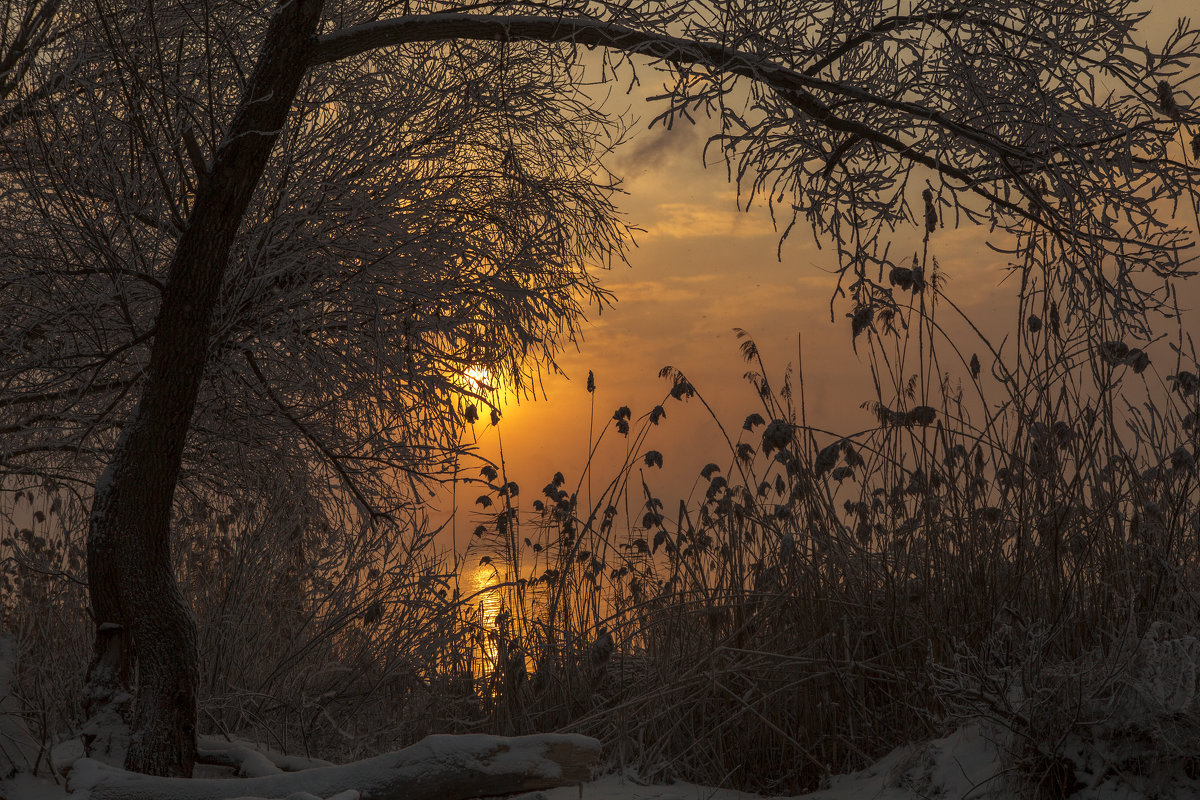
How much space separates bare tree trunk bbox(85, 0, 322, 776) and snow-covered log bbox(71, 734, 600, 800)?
76 centimetres

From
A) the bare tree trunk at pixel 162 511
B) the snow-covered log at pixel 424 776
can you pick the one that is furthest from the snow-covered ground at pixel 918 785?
the bare tree trunk at pixel 162 511

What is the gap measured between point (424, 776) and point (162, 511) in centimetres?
190

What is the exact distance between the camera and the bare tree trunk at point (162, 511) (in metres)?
4.39

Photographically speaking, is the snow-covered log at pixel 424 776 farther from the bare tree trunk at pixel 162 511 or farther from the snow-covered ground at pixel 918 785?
the bare tree trunk at pixel 162 511

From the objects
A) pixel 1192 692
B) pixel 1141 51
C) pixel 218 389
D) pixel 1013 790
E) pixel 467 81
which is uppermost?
pixel 467 81

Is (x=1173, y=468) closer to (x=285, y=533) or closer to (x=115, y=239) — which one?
(x=285, y=533)

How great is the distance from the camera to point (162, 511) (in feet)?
14.7

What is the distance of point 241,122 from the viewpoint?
4.63m

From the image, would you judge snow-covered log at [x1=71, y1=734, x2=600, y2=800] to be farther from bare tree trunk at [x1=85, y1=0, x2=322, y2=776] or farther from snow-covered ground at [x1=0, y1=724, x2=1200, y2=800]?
bare tree trunk at [x1=85, y1=0, x2=322, y2=776]

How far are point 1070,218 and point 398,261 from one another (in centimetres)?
353

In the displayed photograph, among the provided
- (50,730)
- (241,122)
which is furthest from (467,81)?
(50,730)

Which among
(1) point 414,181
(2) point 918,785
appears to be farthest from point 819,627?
(1) point 414,181

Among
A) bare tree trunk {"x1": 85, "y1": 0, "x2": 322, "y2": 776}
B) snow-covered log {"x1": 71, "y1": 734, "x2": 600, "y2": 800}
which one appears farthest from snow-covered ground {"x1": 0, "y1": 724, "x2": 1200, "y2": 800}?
bare tree trunk {"x1": 85, "y1": 0, "x2": 322, "y2": 776}

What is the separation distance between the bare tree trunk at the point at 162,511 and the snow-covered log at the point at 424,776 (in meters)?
0.76
